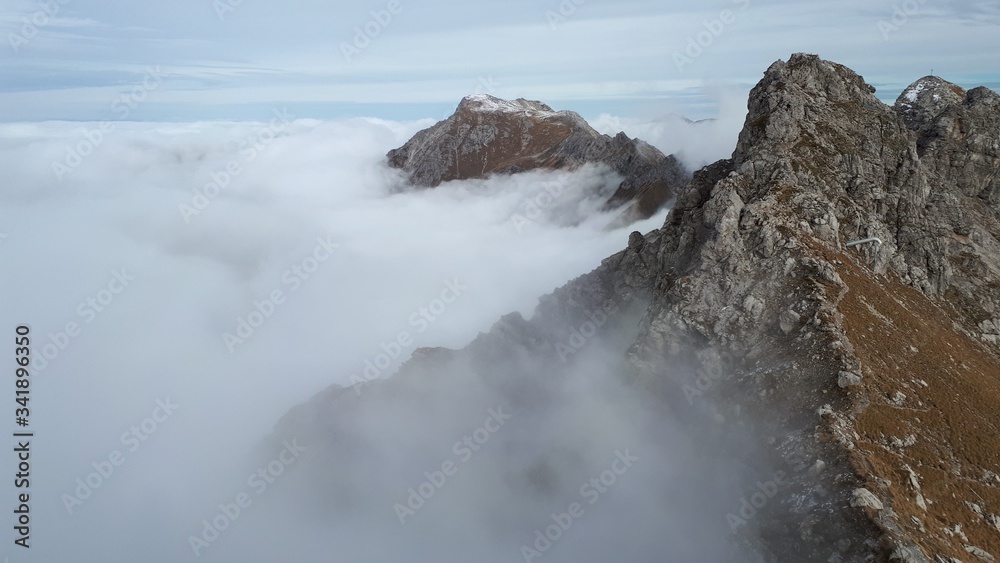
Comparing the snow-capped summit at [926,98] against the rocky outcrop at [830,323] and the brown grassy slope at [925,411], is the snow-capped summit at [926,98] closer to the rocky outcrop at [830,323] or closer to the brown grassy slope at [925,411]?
the rocky outcrop at [830,323]

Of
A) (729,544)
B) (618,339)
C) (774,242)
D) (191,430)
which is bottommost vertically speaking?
(191,430)

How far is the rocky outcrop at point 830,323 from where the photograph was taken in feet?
125

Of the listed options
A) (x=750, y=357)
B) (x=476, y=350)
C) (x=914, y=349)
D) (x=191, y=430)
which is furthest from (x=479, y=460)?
(x=191, y=430)

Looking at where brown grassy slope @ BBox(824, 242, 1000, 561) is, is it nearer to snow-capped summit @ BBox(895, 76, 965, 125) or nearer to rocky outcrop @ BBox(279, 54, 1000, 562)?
rocky outcrop @ BBox(279, 54, 1000, 562)

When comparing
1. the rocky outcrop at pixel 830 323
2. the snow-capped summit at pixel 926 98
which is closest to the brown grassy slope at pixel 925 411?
the rocky outcrop at pixel 830 323

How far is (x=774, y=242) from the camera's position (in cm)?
5472

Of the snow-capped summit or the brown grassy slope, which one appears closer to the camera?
the brown grassy slope

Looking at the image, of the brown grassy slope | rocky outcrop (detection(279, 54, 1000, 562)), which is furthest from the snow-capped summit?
the brown grassy slope

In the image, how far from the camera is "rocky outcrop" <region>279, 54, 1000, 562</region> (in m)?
38.0

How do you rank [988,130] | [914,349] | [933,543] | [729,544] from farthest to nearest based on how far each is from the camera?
[988,130] < [914,349] < [729,544] < [933,543]

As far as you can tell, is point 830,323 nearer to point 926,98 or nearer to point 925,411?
point 925,411

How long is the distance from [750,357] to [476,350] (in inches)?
2184

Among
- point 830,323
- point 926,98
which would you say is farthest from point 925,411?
point 926,98

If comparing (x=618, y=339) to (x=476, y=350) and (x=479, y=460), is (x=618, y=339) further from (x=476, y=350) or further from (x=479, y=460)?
(x=476, y=350)
